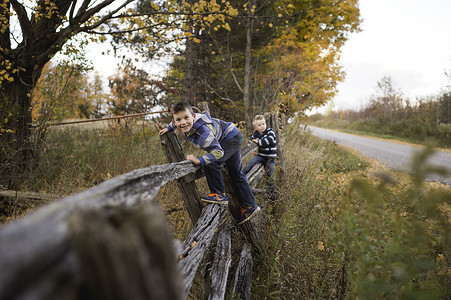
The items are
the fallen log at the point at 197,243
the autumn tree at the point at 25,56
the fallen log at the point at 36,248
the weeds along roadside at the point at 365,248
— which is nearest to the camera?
the fallen log at the point at 36,248

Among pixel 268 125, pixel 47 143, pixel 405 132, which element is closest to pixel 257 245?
pixel 268 125

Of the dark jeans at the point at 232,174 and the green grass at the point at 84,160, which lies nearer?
the dark jeans at the point at 232,174

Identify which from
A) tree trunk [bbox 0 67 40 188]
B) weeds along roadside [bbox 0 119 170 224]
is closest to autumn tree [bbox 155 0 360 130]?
weeds along roadside [bbox 0 119 170 224]

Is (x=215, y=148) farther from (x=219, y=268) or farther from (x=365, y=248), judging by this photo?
(x=365, y=248)

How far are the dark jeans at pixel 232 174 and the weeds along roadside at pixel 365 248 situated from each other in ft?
1.81

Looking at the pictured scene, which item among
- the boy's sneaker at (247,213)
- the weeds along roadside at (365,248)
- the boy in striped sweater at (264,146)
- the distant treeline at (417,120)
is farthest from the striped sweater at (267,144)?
the distant treeline at (417,120)

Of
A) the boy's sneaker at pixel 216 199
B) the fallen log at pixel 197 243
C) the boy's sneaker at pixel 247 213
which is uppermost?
the boy's sneaker at pixel 216 199

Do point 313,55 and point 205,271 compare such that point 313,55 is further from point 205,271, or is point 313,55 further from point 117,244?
point 117,244

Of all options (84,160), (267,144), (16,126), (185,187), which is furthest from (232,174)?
(16,126)

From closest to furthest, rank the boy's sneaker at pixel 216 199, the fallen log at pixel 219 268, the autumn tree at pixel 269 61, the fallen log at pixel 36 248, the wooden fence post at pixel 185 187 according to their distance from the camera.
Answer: the fallen log at pixel 36 248 → the fallen log at pixel 219 268 → the wooden fence post at pixel 185 187 → the boy's sneaker at pixel 216 199 → the autumn tree at pixel 269 61

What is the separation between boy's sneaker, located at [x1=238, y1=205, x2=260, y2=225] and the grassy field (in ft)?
0.82

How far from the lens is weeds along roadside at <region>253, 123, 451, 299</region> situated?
925 mm

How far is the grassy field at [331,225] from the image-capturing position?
0.95 metres

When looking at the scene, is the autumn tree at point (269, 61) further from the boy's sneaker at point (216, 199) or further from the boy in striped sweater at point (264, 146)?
the boy's sneaker at point (216, 199)
